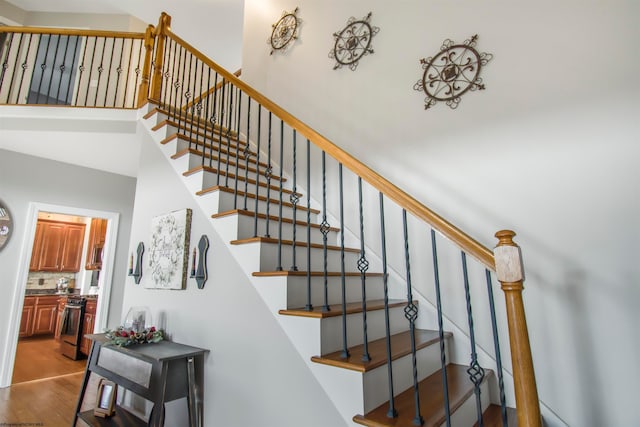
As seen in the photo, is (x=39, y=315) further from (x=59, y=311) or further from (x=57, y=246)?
(x=57, y=246)

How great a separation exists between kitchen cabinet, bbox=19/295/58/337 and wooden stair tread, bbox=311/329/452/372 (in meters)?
6.89

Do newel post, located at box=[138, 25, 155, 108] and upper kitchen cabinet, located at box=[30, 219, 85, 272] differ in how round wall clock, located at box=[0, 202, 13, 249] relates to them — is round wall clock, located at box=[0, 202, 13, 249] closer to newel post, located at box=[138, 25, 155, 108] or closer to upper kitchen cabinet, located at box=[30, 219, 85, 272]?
newel post, located at box=[138, 25, 155, 108]

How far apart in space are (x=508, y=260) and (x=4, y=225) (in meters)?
5.01

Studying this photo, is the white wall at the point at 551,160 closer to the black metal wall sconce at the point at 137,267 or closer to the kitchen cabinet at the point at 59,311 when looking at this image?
the black metal wall sconce at the point at 137,267

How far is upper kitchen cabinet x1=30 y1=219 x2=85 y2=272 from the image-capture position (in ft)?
20.1

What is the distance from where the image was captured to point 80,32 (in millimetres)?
3354

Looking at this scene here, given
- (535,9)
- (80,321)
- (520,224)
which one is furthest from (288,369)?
(80,321)

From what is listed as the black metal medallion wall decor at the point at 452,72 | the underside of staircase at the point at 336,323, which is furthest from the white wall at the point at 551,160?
the underside of staircase at the point at 336,323

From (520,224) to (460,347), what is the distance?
912 millimetres

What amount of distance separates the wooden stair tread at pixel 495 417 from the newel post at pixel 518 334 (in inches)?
22.8

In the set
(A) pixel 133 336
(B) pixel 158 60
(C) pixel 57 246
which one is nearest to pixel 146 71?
(B) pixel 158 60

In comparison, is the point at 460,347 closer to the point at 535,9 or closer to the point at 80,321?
the point at 535,9

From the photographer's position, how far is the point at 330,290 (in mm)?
2010

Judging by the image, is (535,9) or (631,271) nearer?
(631,271)
